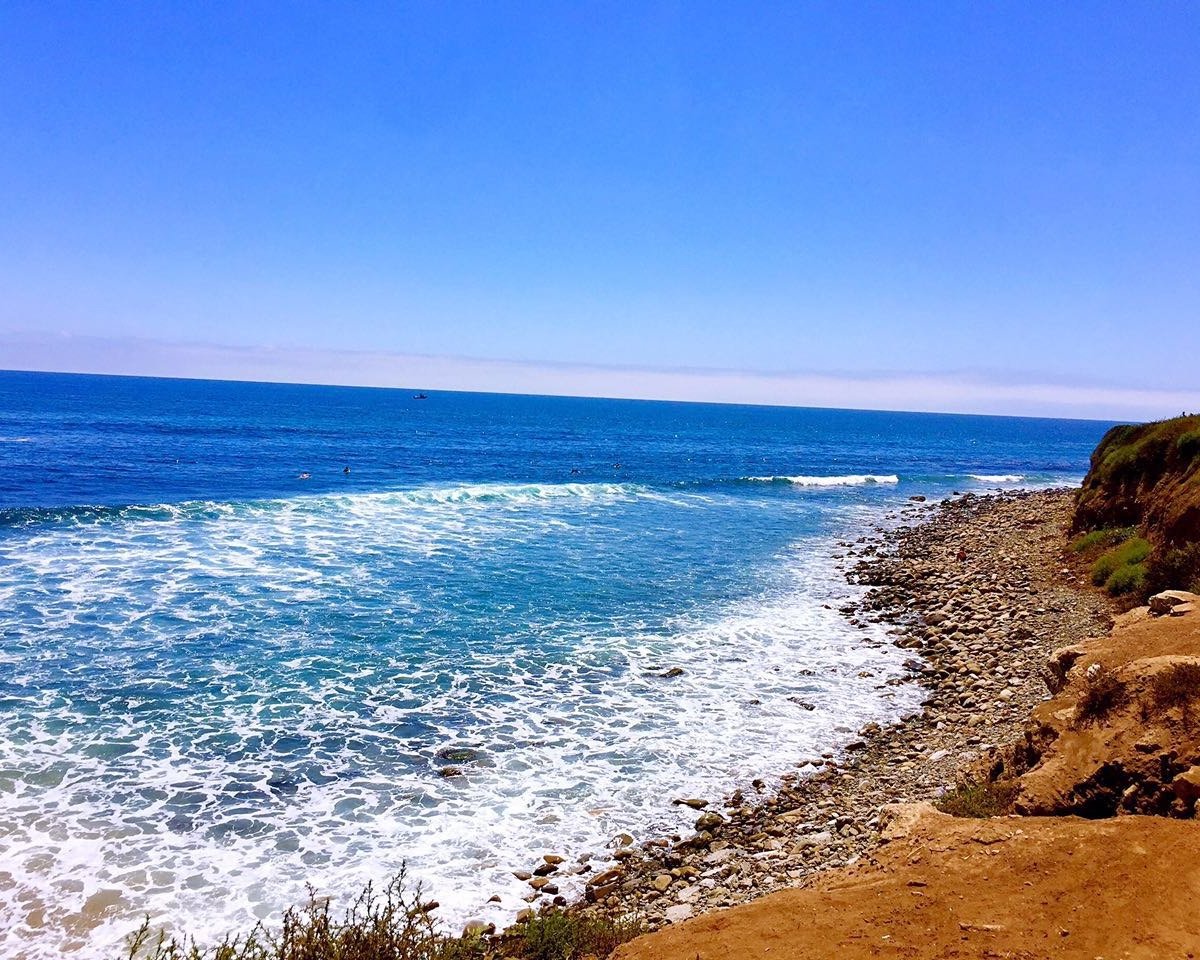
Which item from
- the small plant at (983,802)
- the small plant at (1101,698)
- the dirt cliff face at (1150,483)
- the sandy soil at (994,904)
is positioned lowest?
the small plant at (983,802)

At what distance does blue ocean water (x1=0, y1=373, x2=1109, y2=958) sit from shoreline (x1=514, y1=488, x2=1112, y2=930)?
26.6 inches

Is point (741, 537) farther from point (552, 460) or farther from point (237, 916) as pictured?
point (552, 460)

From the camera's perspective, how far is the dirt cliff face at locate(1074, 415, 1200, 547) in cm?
1920

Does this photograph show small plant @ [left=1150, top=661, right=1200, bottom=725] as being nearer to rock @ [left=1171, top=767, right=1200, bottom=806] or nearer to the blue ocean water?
rock @ [left=1171, top=767, right=1200, bottom=806]

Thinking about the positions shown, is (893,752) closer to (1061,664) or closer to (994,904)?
(1061,664)

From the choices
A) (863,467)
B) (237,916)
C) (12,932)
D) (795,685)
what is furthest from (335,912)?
(863,467)

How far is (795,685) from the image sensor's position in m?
17.3

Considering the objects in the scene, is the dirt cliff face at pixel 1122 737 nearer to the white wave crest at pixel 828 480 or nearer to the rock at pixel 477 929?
the rock at pixel 477 929

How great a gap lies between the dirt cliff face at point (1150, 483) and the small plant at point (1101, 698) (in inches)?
454

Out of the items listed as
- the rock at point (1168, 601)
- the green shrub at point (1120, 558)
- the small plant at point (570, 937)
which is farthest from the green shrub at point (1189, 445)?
the small plant at point (570, 937)

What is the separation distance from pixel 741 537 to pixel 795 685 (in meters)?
19.7

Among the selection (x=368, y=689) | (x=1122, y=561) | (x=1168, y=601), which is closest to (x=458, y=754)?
(x=368, y=689)

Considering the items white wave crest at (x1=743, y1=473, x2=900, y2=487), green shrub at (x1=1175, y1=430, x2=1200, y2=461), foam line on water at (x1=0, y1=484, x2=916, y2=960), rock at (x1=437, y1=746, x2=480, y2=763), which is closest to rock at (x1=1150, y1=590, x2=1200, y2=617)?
foam line on water at (x1=0, y1=484, x2=916, y2=960)

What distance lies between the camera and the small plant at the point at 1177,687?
8.47 meters
